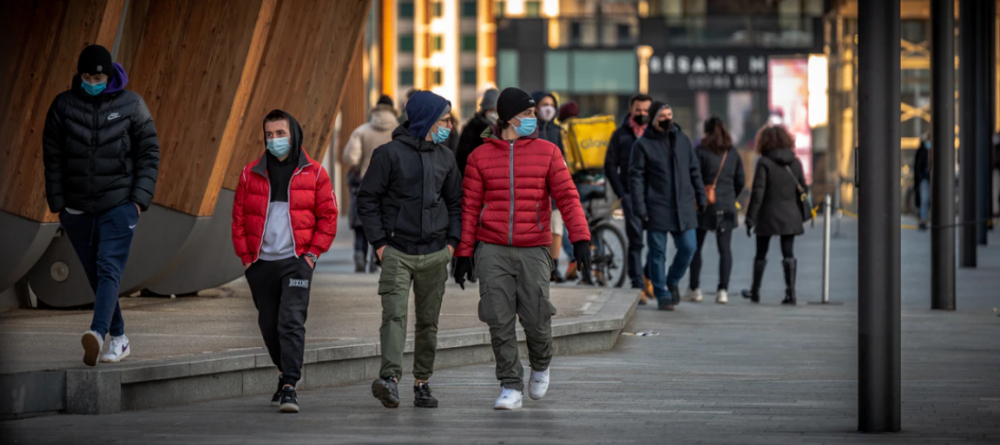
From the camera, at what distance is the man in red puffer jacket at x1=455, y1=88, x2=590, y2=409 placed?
785cm

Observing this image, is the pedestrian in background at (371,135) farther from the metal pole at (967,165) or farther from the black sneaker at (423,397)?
the black sneaker at (423,397)

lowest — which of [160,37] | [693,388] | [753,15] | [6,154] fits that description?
[693,388]

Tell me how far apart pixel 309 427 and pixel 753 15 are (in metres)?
50.6

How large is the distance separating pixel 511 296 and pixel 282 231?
1223mm

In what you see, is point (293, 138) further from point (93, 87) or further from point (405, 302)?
point (93, 87)

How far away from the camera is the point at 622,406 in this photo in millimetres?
7859

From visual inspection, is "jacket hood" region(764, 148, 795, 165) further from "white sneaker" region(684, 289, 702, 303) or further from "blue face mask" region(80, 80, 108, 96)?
"blue face mask" region(80, 80, 108, 96)

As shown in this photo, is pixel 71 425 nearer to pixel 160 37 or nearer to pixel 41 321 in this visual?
pixel 41 321

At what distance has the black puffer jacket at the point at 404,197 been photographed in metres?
7.77

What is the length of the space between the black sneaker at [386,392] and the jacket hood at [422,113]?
4.15ft

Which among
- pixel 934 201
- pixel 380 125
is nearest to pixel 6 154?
pixel 380 125

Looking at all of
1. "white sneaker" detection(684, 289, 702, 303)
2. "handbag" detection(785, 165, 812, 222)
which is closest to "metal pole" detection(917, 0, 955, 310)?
"handbag" detection(785, 165, 812, 222)

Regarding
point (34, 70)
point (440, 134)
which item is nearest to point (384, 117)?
point (34, 70)

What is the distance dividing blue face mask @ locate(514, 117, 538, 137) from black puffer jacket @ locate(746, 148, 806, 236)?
6.69 metres
